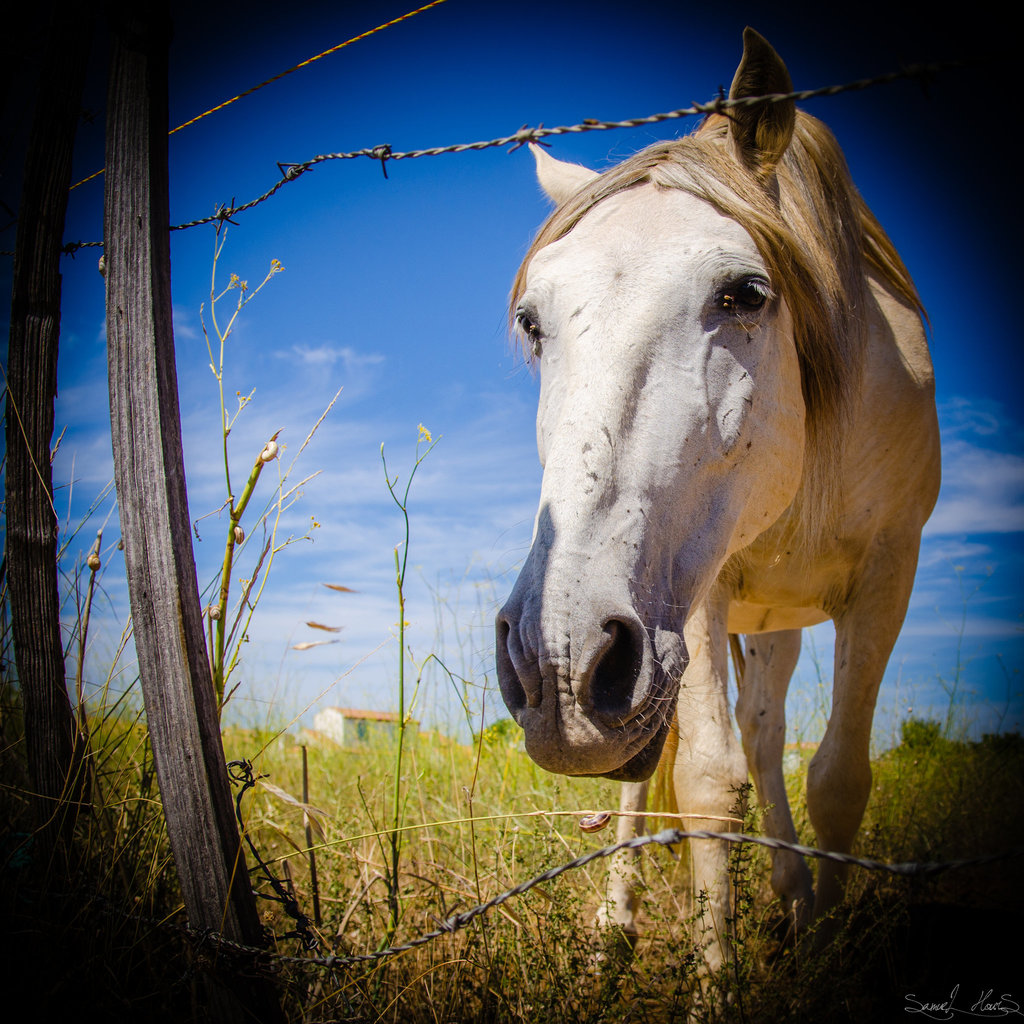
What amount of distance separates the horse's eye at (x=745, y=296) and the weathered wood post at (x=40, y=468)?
1724 millimetres

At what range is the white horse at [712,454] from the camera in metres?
1.43

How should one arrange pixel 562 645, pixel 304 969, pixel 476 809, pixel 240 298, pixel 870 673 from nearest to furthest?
pixel 562 645, pixel 304 969, pixel 240 298, pixel 870 673, pixel 476 809

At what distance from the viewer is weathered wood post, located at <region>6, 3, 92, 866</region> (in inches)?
67.2

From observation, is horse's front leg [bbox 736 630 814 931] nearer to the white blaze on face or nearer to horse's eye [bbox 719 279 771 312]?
the white blaze on face

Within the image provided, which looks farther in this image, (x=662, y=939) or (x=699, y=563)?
(x=662, y=939)

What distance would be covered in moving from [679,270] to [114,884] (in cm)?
219

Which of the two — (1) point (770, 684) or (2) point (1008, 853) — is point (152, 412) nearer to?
(2) point (1008, 853)

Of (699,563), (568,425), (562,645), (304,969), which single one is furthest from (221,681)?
(699,563)

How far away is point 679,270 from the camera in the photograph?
1830 millimetres

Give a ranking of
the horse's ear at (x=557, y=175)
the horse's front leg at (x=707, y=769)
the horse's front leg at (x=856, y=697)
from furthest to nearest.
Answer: the horse's ear at (x=557, y=175), the horse's front leg at (x=856, y=697), the horse's front leg at (x=707, y=769)

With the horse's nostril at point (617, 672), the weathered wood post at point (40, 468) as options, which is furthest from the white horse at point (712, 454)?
the weathered wood post at point (40, 468)

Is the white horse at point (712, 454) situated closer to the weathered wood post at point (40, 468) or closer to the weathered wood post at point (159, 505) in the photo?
the weathered wood post at point (159, 505)

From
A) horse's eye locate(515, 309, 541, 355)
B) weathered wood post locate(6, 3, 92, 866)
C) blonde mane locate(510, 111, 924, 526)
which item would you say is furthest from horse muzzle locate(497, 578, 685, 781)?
blonde mane locate(510, 111, 924, 526)

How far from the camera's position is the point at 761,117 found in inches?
86.2
